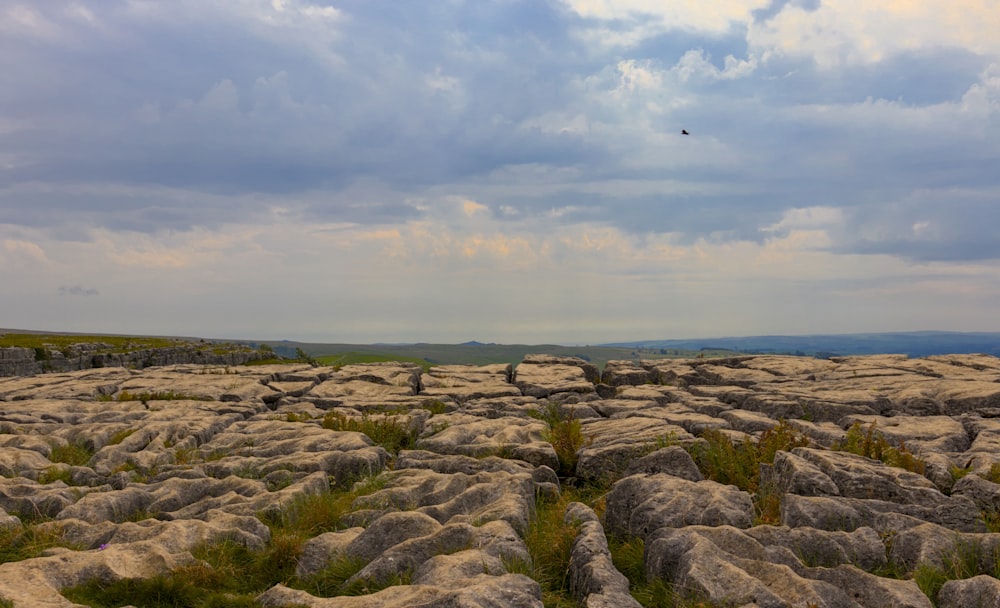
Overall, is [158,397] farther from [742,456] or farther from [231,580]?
[742,456]

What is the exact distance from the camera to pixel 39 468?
1096 centimetres

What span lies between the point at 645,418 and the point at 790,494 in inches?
223

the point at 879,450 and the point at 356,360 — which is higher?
the point at 879,450

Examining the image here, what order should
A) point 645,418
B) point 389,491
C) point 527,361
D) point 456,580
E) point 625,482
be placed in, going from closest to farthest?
point 456,580
point 625,482
point 389,491
point 645,418
point 527,361

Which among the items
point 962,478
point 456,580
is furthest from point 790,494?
point 456,580

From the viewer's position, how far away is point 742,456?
1052 centimetres

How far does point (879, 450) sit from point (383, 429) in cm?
944

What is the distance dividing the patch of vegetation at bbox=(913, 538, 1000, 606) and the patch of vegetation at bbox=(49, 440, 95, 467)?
13.3 metres

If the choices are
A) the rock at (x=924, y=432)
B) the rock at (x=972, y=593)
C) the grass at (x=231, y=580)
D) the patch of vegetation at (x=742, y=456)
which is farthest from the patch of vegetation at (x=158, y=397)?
the rock at (x=972, y=593)

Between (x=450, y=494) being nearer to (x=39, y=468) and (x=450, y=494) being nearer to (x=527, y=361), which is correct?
(x=39, y=468)

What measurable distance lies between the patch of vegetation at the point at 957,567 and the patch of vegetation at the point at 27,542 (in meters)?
9.48

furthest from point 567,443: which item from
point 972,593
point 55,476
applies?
point 55,476

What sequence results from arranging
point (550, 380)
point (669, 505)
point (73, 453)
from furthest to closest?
1. point (550, 380)
2. point (73, 453)
3. point (669, 505)

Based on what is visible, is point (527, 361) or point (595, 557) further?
point (527, 361)
